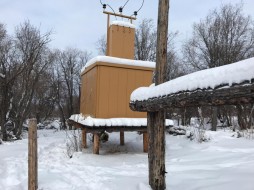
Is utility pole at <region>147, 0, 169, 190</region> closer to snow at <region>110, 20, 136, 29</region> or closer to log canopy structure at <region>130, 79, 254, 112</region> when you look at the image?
log canopy structure at <region>130, 79, 254, 112</region>

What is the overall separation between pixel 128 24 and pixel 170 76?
59.2 ft

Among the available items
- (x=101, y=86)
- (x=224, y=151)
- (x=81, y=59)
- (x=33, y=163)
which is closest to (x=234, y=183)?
(x=33, y=163)

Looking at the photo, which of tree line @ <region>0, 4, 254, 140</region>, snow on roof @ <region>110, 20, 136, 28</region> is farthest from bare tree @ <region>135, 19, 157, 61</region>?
snow on roof @ <region>110, 20, 136, 28</region>

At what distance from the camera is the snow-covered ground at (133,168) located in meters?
4.54

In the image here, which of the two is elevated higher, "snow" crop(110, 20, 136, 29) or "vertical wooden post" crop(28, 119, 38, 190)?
"snow" crop(110, 20, 136, 29)

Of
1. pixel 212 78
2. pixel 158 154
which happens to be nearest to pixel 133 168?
pixel 158 154

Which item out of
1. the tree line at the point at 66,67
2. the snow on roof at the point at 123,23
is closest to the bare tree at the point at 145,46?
the tree line at the point at 66,67

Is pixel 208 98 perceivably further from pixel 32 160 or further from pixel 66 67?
pixel 66 67

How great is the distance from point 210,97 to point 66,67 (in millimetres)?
29306

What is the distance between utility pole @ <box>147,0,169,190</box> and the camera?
14.1ft

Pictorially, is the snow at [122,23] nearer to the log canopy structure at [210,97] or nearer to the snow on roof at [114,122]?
the snow on roof at [114,122]

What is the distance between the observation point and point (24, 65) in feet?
56.9

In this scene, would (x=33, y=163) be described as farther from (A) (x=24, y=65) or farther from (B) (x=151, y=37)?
(B) (x=151, y=37)

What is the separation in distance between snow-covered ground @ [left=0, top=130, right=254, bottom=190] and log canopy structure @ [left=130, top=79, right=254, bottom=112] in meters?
1.23
